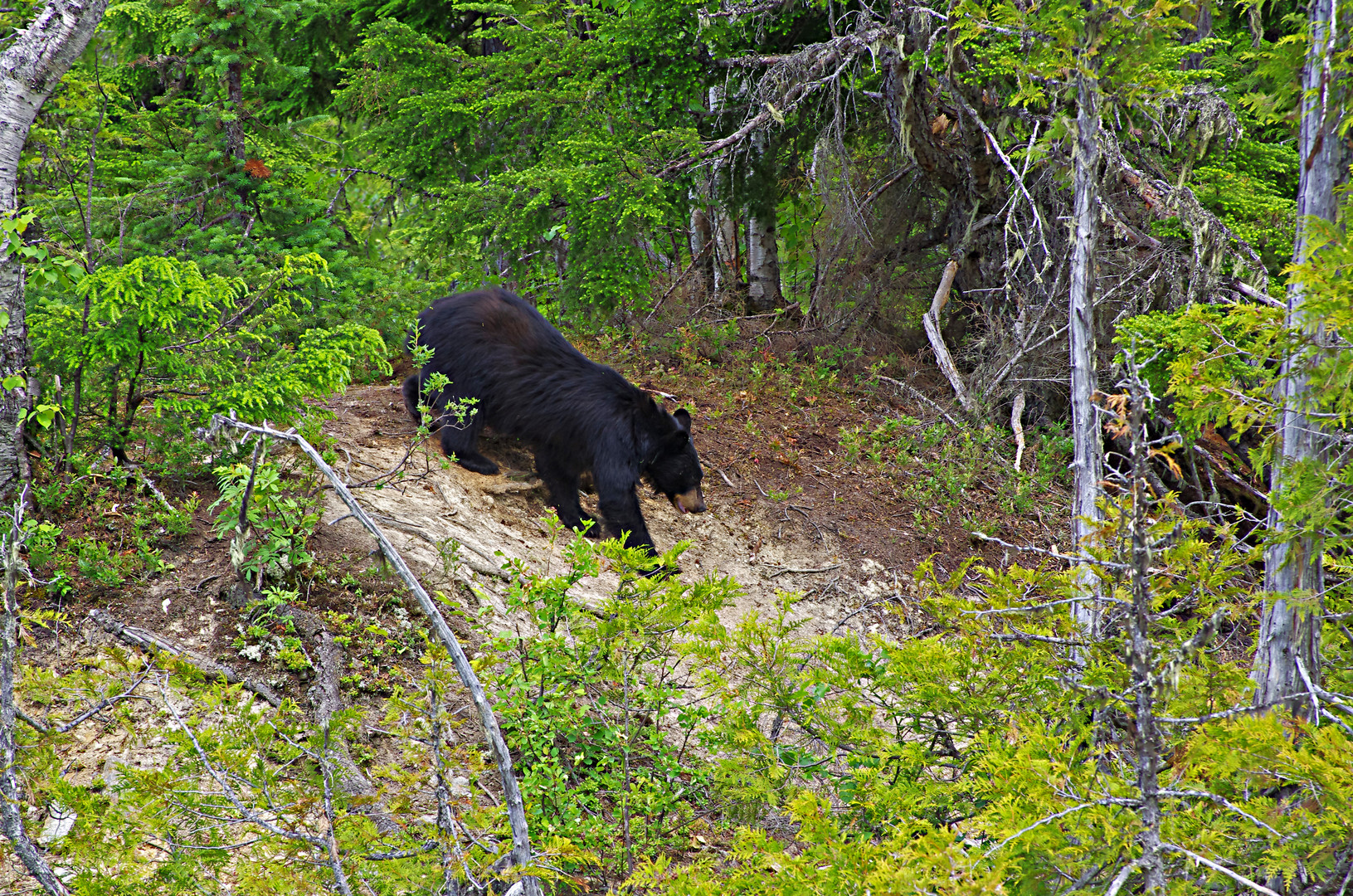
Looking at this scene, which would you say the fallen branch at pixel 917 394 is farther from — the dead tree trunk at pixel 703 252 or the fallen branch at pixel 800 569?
the fallen branch at pixel 800 569

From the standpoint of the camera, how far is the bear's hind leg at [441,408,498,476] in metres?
6.76

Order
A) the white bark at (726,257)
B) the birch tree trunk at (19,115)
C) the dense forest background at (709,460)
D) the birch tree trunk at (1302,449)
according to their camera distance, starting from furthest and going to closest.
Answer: the white bark at (726,257) < the birch tree trunk at (19,115) < the birch tree trunk at (1302,449) < the dense forest background at (709,460)

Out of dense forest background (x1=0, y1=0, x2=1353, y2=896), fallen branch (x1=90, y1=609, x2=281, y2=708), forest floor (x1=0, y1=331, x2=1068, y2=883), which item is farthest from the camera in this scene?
forest floor (x1=0, y1=331, x2=1068, y2=883)

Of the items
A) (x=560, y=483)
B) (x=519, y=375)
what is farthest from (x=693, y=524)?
(x=519, y=375)

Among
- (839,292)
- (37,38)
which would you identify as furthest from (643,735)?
(839,292)

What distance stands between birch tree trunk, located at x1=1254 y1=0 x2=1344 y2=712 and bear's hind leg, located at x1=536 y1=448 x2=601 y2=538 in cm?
460

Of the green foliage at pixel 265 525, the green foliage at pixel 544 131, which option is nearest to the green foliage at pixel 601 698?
the green foliage at pixel 265 525

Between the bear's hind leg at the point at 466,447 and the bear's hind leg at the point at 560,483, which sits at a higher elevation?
the bear's hind leg at the point at 466,447

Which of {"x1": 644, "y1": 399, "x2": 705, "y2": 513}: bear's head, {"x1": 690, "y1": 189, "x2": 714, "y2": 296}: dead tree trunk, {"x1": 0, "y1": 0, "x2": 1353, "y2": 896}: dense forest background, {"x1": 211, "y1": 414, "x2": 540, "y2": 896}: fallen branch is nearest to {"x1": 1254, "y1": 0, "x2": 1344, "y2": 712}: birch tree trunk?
{"x1": 0, "y1": 0, "x2": 1353, "y2": 896}: dense forest background

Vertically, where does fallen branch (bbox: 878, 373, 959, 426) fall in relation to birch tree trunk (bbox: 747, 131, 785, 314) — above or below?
below

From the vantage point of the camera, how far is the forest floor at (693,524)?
429 cm

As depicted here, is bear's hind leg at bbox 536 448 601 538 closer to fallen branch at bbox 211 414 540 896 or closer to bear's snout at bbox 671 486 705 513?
bear's snout at bbox 671 486 705 513

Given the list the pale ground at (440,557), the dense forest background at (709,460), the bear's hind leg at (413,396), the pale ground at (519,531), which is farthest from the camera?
the bear's hind leg at (413,396)

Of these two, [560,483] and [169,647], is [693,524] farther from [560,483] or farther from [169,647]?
[169,647]
